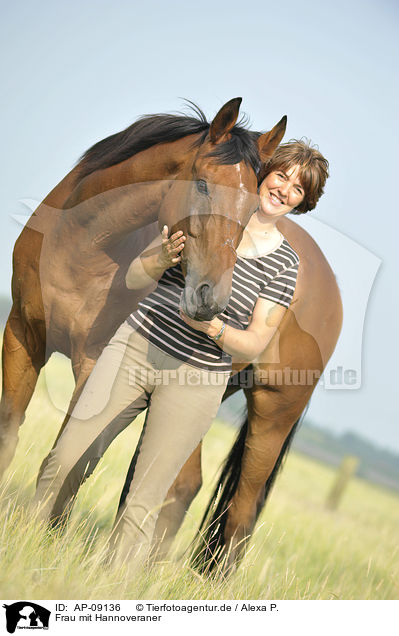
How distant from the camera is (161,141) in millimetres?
2316

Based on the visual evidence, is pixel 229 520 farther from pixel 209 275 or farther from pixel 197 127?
pixel 197 127

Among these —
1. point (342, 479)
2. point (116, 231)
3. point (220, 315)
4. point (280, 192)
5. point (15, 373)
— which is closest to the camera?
point (220, 315)

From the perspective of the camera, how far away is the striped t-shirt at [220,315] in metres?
2.03

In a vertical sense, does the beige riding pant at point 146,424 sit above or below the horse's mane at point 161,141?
below

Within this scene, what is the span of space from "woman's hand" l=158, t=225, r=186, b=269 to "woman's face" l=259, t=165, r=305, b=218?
500 millimetres

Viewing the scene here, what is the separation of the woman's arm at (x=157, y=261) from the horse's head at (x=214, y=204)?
2.1 inches

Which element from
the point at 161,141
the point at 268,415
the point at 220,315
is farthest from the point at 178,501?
the point at 161,141

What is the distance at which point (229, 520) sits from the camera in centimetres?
315

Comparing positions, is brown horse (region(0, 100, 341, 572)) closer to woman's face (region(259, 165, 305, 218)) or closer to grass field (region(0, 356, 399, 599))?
woman's face (region(259, 165, 305, 218))

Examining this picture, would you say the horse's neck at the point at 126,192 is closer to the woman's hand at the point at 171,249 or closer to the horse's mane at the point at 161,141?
the horse's mane at the point at 161,141

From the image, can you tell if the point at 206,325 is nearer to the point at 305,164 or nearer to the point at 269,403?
the point at 305,164

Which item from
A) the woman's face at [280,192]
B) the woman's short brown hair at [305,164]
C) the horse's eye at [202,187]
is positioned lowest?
the horse's eye at [202,187]
